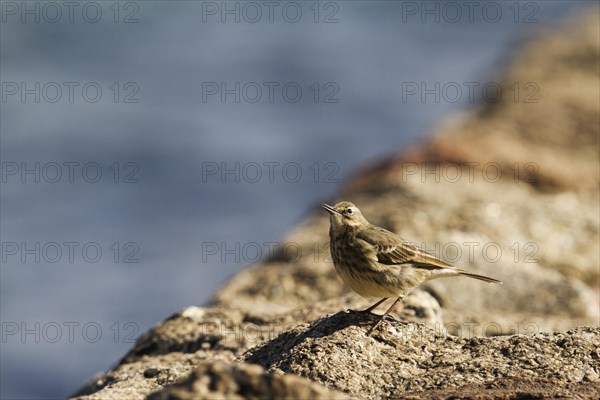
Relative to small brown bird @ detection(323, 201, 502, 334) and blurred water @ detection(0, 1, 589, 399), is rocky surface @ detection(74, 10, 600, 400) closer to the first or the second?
small brown bird @ detection(323, 201, 502, 334)

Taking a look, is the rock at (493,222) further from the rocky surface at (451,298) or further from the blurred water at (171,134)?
the blurred water at (171,134)

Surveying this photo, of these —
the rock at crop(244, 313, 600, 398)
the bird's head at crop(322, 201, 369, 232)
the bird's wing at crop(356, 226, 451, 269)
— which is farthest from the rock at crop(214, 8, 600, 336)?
the rock at crop(244, 313, 600, 398)

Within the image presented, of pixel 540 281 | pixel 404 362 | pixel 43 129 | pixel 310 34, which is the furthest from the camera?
pixel 310 34

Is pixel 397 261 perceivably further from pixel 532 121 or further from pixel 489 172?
pixel 532 121

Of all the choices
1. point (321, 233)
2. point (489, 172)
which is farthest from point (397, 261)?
point (489, 172)

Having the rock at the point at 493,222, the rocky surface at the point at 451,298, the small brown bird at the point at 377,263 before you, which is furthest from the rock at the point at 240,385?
the rock at the point at 493,222

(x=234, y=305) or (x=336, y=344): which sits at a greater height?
(x=336, y=344)
